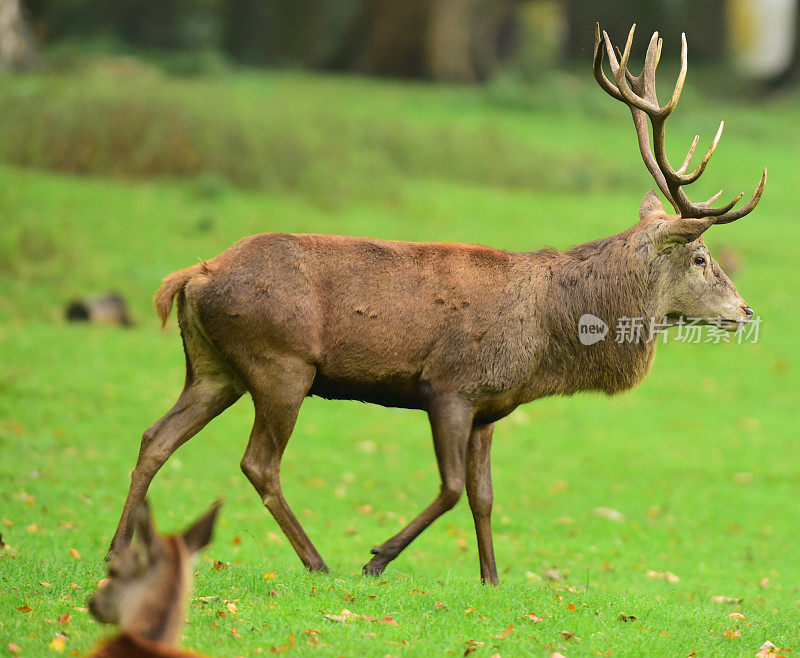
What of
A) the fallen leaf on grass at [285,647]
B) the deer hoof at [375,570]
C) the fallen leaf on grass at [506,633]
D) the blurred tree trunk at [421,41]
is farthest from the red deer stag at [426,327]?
the blurred tree trunk at [421,41]

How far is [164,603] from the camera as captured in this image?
3947mm

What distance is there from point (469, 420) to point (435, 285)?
2.72 feet

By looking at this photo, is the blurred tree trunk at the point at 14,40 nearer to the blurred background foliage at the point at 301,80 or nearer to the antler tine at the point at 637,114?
the blurred background foliage at the point at 301,80

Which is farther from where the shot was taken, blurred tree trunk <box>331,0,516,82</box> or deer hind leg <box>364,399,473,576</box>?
blurred tree trunk <box>331,0,516,82</box>

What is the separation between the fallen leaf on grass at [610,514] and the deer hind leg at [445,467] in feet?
14.8

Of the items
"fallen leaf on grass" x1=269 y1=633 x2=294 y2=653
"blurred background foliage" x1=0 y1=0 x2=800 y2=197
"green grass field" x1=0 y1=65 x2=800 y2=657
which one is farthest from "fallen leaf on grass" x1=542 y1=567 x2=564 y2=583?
"blurred background foliage" x1=0 y1=0 x2=800 y2=197

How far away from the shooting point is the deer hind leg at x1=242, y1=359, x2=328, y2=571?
6.41m

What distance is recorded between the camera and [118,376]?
517 inches

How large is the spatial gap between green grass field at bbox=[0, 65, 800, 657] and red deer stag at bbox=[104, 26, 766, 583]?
85 cm

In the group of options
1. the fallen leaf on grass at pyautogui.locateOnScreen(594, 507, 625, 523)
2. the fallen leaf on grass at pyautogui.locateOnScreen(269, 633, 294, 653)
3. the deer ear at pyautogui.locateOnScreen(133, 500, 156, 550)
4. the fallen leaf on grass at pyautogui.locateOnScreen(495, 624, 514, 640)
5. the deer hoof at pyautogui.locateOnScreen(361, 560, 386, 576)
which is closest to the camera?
the deer ear at pyautogui.locateOnScreen(133, 500, 156, 550)

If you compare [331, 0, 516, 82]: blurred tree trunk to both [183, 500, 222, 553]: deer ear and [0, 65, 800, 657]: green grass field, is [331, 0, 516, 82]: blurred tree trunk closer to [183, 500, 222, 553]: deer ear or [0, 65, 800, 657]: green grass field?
[0, 65, 800, 657]: green grass field

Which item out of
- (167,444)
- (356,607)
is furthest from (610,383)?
(167,444)

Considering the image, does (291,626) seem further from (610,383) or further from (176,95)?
(176,95)

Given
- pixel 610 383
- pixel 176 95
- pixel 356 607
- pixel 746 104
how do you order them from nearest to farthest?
pixel 356 607, pixel 610 383, pixel 176 95, pixel 746 104
